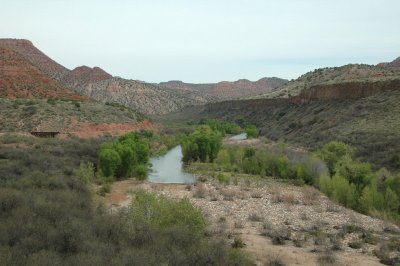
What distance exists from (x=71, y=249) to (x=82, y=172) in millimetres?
19171

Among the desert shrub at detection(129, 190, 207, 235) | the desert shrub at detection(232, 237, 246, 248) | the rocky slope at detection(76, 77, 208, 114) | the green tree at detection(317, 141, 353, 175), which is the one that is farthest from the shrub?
the rocky slope at detection(76, 77, 208, 114)

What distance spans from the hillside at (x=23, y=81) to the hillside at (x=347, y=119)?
37091 mm

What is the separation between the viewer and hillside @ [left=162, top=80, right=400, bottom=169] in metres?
42.6

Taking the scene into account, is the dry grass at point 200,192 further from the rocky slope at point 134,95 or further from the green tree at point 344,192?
the rocky slope at point 134,95

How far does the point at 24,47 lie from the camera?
128 meters

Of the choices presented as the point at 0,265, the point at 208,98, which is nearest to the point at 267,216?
the point at 0,265

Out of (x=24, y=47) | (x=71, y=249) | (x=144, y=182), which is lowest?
(x=144, y=182)

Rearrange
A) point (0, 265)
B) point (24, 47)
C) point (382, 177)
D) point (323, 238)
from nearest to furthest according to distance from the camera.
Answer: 1. point (0, 265)
2. point (323, 238)
3. point (382, 177)
4. point (24, 47)

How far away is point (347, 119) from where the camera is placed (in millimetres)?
57750

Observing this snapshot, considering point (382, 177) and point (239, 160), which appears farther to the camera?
point (239, 160)

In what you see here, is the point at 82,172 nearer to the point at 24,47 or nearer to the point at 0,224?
the point at 0,224

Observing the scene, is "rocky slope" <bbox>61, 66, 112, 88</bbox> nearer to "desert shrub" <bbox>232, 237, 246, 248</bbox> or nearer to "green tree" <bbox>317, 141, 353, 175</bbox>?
"green tree" <bbox>317, 141, 353, 175</bbox>

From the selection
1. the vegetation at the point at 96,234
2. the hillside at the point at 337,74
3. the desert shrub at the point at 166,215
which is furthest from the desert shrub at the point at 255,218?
the hillside at the point at 337,74

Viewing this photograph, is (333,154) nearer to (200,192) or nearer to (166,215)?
(200,192)
